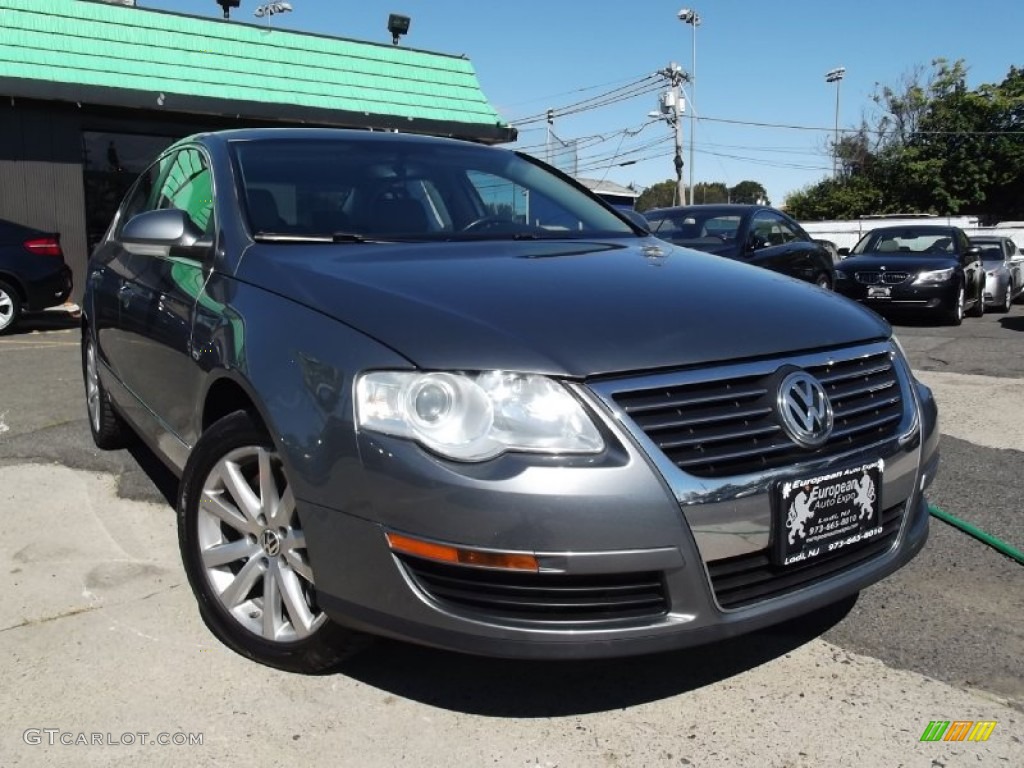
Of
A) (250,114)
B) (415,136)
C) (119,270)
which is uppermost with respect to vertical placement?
(250,114)

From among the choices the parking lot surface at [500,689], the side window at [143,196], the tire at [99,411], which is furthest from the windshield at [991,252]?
the tire at [99,411]

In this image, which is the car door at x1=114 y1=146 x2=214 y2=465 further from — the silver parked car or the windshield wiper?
the silver parked car

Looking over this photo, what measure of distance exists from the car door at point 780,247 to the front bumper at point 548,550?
7968 millimetres

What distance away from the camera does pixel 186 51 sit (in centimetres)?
1348

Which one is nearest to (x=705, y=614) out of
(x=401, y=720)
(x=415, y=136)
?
(x=401, y=720)

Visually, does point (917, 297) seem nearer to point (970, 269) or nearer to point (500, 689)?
point (970, 269)

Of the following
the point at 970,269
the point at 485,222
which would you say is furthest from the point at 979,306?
the point at 485,222

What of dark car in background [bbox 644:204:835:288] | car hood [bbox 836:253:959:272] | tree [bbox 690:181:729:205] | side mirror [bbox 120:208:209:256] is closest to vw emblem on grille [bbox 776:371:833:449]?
side mirror [bbox 120:208:209:256]

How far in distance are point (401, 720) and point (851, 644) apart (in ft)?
4.65

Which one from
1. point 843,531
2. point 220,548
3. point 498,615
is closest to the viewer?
point 498,615

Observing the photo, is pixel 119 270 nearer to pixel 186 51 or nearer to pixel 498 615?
pixel 498 615

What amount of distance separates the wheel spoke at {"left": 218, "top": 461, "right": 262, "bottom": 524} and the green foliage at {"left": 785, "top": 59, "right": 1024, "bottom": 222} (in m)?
43.8

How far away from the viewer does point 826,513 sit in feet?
7.74

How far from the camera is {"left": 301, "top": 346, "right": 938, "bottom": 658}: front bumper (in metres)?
2.09
